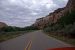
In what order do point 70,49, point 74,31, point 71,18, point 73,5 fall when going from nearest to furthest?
point 70,49, point 74,31, point 71,18, point 73,5

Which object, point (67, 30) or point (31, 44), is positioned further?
point (67, 30)

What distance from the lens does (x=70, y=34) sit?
3422 centimetres

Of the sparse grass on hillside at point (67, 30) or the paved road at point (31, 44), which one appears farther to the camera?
the sparse grass on hillside at point (67, 30)

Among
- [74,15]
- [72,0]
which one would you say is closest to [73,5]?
[72,0]

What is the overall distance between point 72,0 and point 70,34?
47500 millimetres

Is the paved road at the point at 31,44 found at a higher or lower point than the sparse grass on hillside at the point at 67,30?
lower

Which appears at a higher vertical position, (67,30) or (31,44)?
(67,30)

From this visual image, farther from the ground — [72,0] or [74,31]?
[72,0]

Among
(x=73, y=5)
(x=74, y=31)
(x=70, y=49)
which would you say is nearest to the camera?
(x=70, y=49)

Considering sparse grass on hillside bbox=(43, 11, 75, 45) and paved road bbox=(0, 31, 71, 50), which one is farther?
sparse grass on hillside bbox=(43, 11, 75, 45)

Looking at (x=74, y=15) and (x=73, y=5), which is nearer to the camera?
(x=74, y=15)

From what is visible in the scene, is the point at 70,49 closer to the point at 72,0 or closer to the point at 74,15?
the point at 74,15

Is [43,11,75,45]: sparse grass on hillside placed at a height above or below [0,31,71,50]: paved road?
above

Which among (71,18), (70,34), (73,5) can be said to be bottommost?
(70,34)
